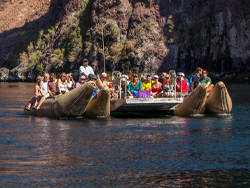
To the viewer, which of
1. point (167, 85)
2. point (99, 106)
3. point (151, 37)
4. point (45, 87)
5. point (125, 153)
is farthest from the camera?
point (151, 37)

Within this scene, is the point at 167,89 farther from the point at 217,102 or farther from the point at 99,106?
the point at 99,106

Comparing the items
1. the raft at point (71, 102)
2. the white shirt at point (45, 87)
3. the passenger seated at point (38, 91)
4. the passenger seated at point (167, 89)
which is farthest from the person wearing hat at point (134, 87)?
the passenger seated at point (38, 91)

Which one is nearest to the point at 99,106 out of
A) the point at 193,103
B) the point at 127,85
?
the point at 127,85

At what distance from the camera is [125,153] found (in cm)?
1622

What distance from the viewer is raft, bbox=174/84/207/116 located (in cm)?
2508

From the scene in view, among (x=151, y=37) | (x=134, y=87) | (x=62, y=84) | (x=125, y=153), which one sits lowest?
(x=125, y=153)

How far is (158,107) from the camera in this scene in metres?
25.5

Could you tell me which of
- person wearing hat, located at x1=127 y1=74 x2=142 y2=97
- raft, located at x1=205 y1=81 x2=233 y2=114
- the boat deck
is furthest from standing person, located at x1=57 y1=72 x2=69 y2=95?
raft, located at x1=205 y1=81 x2=233 y2=114

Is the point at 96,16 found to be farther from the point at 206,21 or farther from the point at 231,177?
the point at 231,177

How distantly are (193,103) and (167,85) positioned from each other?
1.32m

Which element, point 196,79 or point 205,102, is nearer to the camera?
point 196,79

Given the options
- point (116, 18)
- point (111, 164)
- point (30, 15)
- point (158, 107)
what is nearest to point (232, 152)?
point (111, 164)

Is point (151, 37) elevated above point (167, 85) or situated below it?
above

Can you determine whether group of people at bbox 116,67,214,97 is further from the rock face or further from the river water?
the rock face
